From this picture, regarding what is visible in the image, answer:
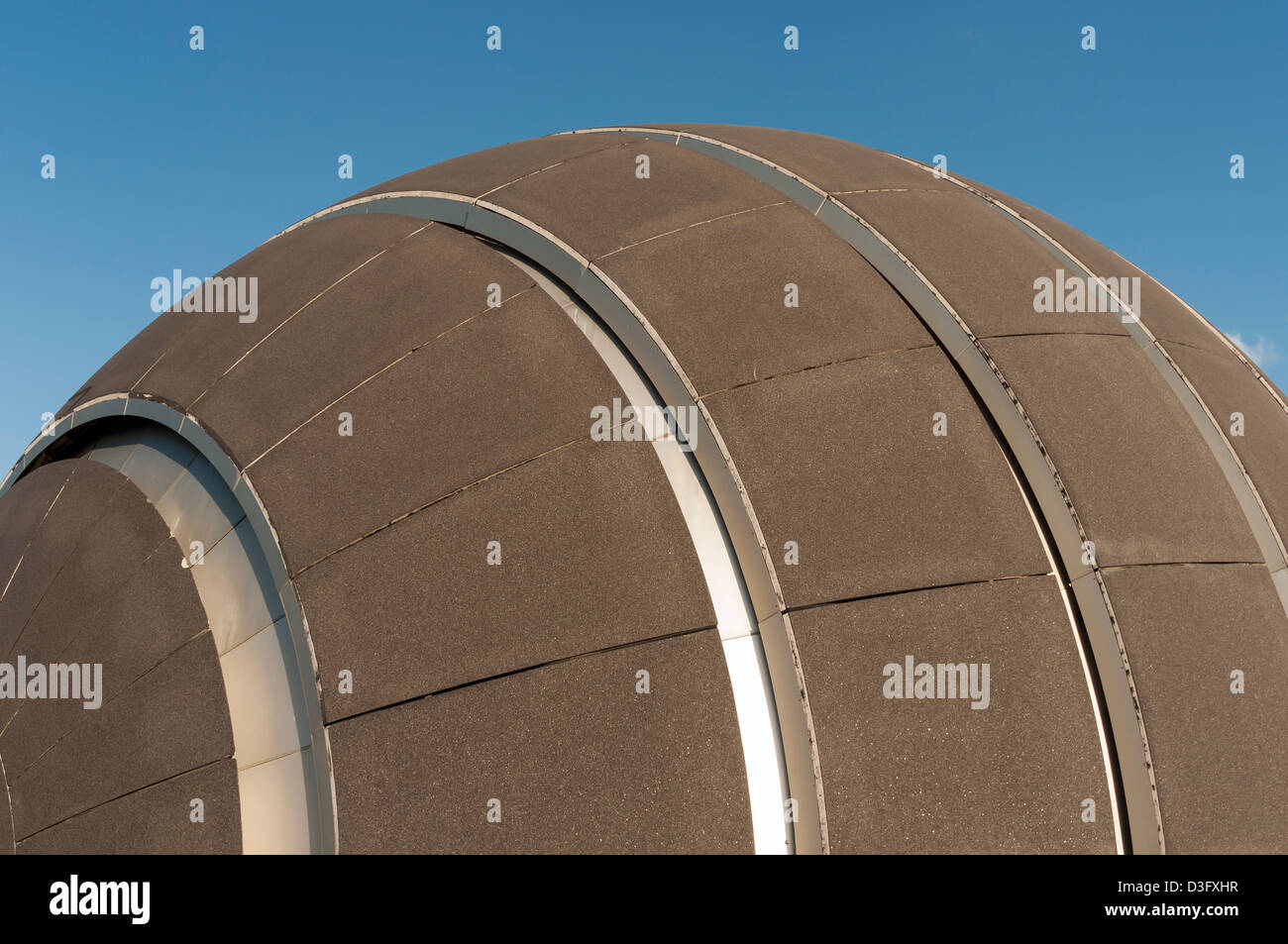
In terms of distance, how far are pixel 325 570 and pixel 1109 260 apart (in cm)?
861

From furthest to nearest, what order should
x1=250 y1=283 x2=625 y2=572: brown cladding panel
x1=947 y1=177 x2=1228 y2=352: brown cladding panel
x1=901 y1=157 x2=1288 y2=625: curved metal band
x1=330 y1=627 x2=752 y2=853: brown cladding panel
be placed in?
1. x1=947 y1=177 x2=1228 y2=352: brown cladding panel
2. x1=901 y1=157 x2=1288 y2=625: curved metal band
3. x1=250 y1=283 x2=625 y2=572: brown cladding panel
4. x1=330 y1=627 x2=752 y2=853: brown cladding panel

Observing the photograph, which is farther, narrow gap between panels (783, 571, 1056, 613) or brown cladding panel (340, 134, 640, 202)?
brown cladding panel (340, 134, 640, 202)

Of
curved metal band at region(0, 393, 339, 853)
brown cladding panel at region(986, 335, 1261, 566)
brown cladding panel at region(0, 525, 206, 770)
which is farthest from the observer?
brown cladding panel at region(986, 335, 1261, 566)

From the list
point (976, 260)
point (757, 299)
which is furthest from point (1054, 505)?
point (757, 299)

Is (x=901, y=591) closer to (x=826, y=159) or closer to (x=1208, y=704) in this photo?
(x=1208, y=704)

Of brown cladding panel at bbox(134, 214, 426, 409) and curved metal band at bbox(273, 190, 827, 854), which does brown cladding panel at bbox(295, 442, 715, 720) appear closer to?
curved metal band at bbox(273, 190, 827, 854)

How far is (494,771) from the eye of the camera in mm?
5715

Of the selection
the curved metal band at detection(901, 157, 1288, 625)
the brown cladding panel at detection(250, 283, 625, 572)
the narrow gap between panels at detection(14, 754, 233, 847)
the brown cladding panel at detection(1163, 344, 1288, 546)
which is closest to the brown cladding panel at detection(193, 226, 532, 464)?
the brown cladding panel at detection(250, 283, 625, 572)

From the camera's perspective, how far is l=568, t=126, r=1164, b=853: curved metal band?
610 centimetres

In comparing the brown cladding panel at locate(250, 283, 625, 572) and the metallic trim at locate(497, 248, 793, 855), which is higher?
the brown cladding panel at locate(250, 283, 625, 572)

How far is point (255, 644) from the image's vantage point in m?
6.42

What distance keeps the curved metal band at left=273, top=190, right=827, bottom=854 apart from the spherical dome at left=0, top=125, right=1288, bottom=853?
0.10 feet

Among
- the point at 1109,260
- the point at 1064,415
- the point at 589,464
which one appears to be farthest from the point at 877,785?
the point at 1109,260

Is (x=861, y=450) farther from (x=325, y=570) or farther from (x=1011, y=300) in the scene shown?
(x=325, y=570)
